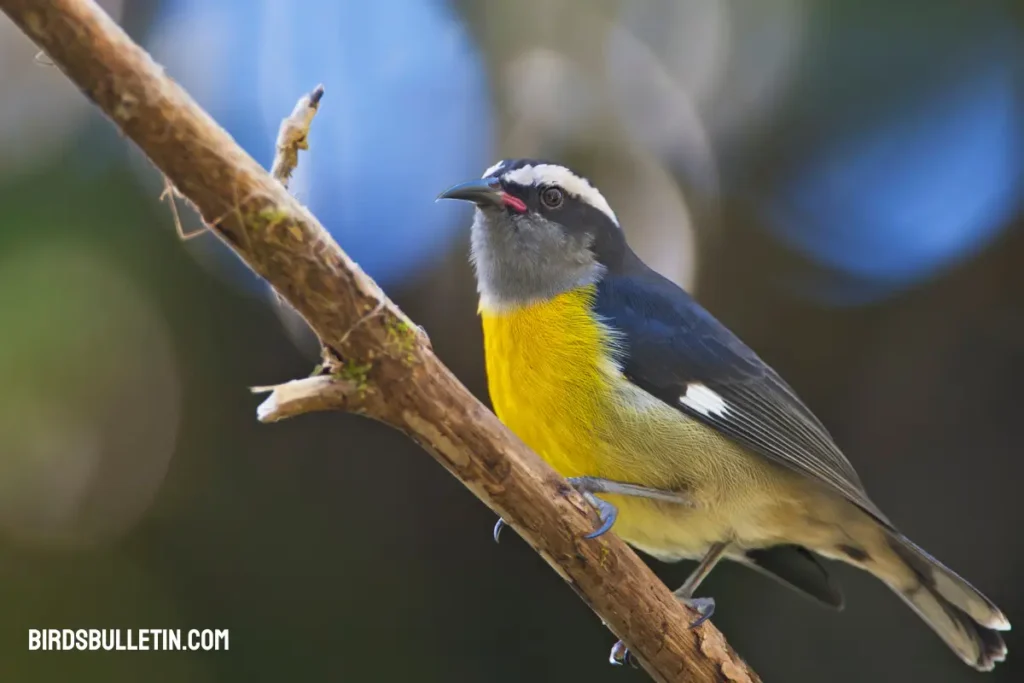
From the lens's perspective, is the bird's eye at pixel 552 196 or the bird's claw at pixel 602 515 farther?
the bird's eye at pixel 552 196

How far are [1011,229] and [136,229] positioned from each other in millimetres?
2931

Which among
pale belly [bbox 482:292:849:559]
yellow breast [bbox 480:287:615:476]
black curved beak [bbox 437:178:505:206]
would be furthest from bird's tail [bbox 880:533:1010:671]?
black curved beak [bbox 437:178:505:206]

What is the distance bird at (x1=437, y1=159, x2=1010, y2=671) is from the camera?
208 centimetres

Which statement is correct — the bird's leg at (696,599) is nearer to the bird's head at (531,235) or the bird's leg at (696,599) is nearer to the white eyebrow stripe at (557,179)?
the bird's head at (531,235)

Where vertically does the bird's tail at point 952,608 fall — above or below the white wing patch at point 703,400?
below

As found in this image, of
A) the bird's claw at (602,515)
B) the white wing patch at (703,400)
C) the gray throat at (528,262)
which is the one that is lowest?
the bird's claw at (602,515)

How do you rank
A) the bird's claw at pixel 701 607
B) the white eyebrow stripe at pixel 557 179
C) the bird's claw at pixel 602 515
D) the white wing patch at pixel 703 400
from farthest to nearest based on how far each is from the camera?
the white eyebrow stripe at pixel 557 179 < the white wing patch at pixel 703 400 < the bird's claw at pixel 701 607 < the bird's claw at pixel 602 515

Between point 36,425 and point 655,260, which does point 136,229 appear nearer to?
point 36,425

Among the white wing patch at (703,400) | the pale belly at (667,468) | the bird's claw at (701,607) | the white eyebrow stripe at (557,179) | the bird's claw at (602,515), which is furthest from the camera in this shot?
the white eyebrow stripe at (557,179)

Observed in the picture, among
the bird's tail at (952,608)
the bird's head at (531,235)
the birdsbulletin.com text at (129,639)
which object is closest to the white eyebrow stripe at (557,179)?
the bird's head at (531,235)

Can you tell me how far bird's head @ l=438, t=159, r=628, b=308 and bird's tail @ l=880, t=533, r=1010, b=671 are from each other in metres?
1.06

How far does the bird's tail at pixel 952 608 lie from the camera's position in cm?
224

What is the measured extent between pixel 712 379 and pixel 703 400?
0.25ft

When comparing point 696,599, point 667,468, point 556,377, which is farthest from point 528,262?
point 696,599
